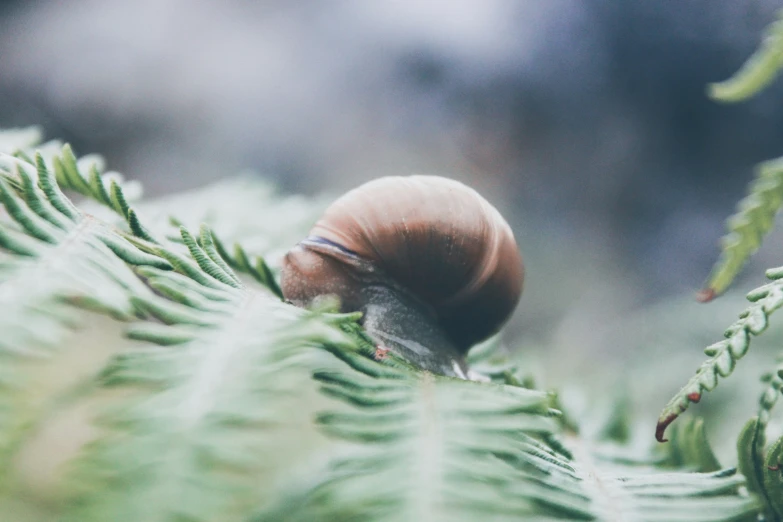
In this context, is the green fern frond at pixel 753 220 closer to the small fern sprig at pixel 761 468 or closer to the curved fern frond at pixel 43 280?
the small fern sprig at pixel 761 468

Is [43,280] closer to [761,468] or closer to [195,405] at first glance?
[195,405]

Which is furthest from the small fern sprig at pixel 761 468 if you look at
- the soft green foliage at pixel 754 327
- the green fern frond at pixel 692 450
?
the green fern frond at pixel 692 450

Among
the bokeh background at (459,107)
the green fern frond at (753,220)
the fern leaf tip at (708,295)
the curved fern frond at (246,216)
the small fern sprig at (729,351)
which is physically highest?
the bokeh background at (459,107)

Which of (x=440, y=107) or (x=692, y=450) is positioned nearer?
(x=692, y=450)

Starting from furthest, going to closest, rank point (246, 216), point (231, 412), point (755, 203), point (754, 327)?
point (246, 216), point (755, 203), point (754, 327), point (231, 412)

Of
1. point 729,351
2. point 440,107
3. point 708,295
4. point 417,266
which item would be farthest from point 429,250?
point 440,107

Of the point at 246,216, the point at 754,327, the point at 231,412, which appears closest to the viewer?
the point at 231,412

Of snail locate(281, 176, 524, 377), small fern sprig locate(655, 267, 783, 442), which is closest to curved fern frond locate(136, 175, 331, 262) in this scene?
snail locate(281, 176, 524, 377)

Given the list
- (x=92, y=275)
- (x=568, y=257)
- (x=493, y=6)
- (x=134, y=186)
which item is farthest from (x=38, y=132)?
(x=493, y=6)
